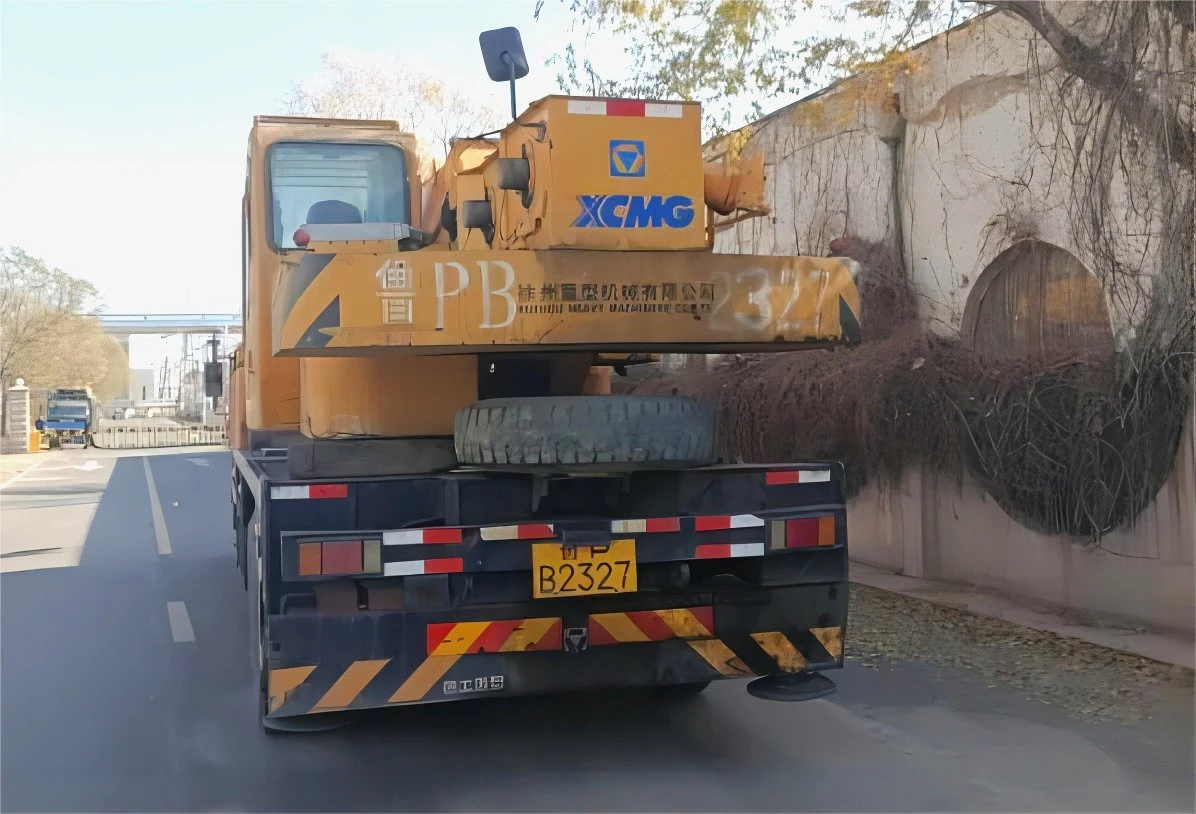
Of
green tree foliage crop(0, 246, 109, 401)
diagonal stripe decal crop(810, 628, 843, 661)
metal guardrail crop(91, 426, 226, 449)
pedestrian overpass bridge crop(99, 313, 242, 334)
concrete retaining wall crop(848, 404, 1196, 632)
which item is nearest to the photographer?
diagonal stripe decal crop(810, 628, 843, 661)

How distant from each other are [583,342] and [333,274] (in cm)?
109

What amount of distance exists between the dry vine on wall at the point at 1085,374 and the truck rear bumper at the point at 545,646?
336 cm

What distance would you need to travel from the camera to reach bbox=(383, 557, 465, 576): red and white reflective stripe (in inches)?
188

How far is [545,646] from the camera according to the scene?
4938 mm

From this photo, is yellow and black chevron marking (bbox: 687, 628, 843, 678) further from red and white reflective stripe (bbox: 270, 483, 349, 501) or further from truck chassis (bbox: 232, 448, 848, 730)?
red and white reflective stripe (bbox: 270, 483, 349, 501)

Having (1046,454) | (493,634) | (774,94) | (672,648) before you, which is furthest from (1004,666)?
(774,94)

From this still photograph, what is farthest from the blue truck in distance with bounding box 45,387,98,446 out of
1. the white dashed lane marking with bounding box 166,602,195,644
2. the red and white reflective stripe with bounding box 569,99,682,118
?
the red and white reflective stripe with bounding box 569,99,682,118

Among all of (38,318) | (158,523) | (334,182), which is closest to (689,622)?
(334,182)

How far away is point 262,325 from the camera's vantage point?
22.7ft

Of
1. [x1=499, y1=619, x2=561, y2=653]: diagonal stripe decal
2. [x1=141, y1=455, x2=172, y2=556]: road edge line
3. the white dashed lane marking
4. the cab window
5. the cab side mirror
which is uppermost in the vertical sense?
the cab side mirror

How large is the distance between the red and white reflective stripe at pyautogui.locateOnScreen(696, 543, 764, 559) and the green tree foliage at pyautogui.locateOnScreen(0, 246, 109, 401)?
4433 cm

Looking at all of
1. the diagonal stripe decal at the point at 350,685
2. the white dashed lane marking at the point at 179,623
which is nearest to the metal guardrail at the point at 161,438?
the white dashed lane marking at the point at 179,623

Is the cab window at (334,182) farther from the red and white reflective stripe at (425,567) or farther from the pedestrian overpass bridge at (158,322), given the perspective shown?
the pedestrian overpass bridge at (158,322)

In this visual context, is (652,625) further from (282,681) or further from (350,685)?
(282,681)
